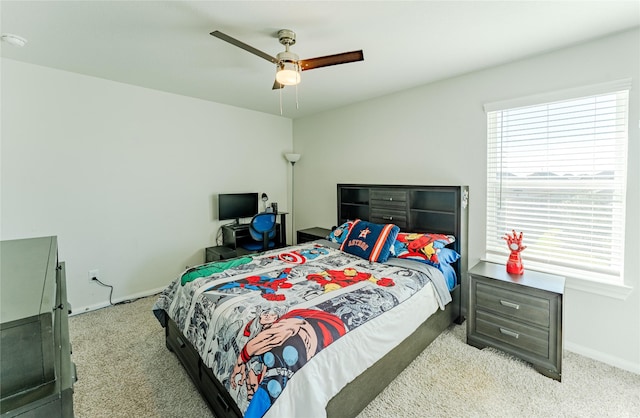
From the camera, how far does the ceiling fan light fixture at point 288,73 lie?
194cm

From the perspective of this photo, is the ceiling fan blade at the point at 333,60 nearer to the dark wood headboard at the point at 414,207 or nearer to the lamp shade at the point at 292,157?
the dark wood headboard at the point at 414,207

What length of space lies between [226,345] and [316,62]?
1.91 metres

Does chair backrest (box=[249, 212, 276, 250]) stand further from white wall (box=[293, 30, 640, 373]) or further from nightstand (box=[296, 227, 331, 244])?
white wall (box=[293, 30, 640, 373])

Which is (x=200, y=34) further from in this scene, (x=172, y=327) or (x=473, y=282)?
(x=473, y=282)

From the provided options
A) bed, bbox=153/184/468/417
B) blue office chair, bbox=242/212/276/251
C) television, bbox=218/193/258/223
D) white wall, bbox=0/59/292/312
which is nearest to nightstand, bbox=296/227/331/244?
blue office chair, bbox=242/212/276/251

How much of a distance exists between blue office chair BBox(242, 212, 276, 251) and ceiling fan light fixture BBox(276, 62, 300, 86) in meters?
2.14

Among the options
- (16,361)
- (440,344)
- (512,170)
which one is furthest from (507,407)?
(16,361)

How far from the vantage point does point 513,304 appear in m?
2.24

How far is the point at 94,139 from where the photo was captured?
10.1 feet

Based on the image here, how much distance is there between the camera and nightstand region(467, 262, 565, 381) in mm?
2061

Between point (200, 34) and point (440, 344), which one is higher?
point (200, 34)

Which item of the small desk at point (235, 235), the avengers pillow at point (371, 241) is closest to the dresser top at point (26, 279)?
the small desk at point (235, 235)

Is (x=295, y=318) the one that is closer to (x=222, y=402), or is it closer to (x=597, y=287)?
(x=222, y=402)

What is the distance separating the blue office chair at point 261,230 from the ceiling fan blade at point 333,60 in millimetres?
2238
